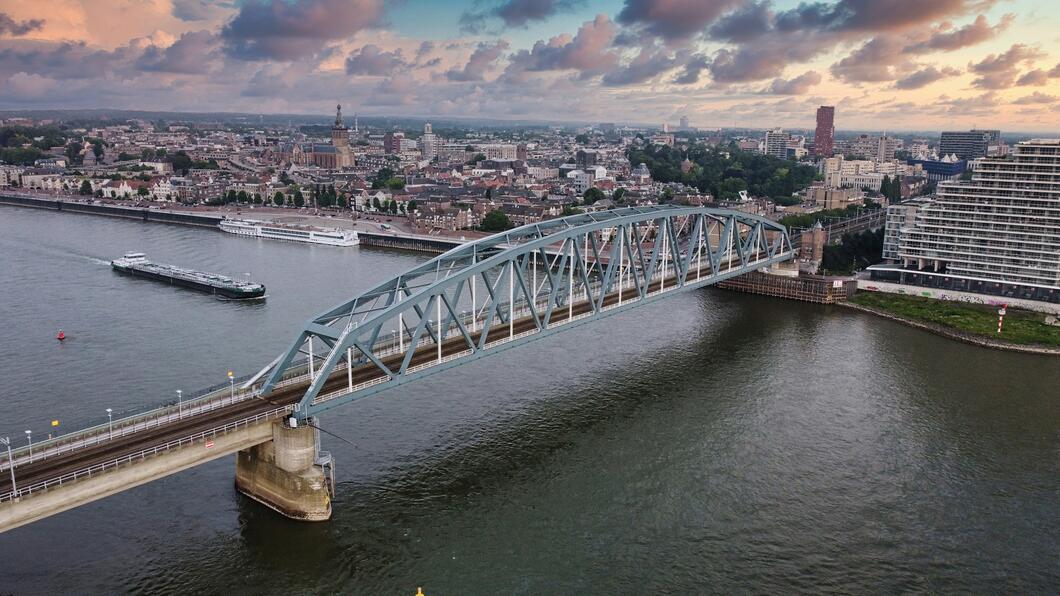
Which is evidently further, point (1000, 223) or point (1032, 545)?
point (1000, 223)

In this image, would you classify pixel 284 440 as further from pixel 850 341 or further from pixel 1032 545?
pixel 850 341

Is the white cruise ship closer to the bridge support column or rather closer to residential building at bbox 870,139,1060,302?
residential building at bbox 870,139,1060,302

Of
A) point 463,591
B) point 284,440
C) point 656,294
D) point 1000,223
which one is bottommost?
point 463,591

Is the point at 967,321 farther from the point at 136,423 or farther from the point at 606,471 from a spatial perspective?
the point at 136,423

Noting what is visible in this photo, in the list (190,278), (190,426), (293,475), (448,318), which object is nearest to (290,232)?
(190,278)

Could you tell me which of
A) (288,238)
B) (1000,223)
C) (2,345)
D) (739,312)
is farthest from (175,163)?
(1000,223)

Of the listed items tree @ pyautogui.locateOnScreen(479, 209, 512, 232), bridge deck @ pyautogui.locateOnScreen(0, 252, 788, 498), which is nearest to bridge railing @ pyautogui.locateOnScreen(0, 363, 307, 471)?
bridge deck @ pyautogui.locateOnScreen(0, 252, 788, 498)

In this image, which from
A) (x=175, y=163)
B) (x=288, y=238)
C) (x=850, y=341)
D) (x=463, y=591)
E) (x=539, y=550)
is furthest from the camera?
(x=175, y=163)
